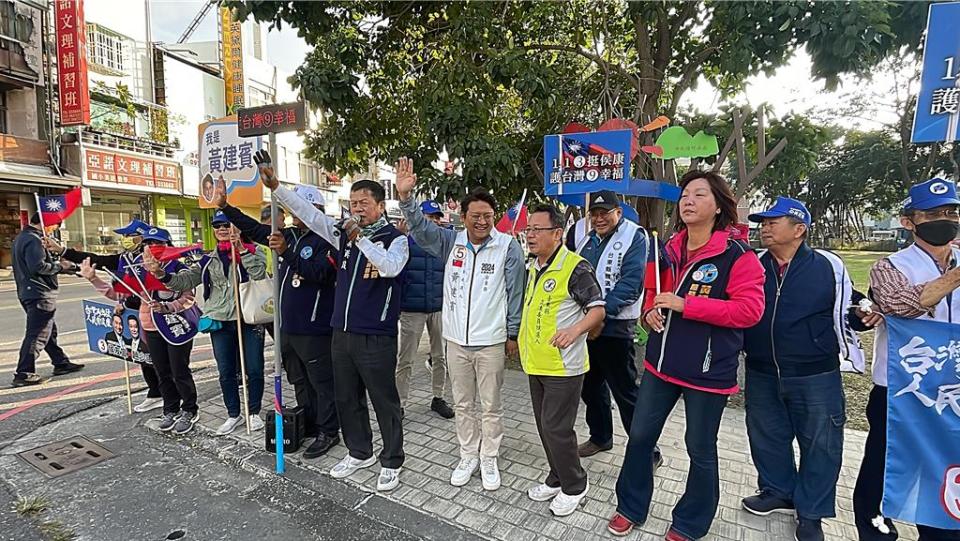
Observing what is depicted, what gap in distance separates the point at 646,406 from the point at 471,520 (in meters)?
1.24

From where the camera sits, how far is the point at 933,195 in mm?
2346

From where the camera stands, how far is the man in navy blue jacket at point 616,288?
3.31 meters

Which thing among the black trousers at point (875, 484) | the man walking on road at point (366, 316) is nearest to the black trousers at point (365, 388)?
the man walking on road at point (366, 316)

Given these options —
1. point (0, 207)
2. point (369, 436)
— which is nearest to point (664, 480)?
point (369, 436)

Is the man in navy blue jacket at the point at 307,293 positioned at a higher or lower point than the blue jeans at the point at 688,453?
higher

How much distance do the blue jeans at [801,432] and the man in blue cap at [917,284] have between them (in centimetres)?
18

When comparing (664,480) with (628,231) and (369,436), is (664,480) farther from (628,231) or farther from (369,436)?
(369,436)

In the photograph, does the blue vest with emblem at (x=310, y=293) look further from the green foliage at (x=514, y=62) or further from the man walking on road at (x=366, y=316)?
the green foliage at (x=514, y=62)

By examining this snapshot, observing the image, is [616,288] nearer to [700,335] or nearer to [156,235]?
[700,335]

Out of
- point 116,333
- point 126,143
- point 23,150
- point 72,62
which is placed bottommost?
point 116,333

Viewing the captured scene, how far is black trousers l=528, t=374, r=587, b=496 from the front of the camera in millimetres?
2943

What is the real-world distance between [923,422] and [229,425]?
15.4ft

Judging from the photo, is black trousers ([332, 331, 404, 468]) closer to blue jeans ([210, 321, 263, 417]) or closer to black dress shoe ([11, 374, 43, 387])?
blue jeans ([210, 321, 263, 417])

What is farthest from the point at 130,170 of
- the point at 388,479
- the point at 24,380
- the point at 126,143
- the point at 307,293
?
the point at 388,479
